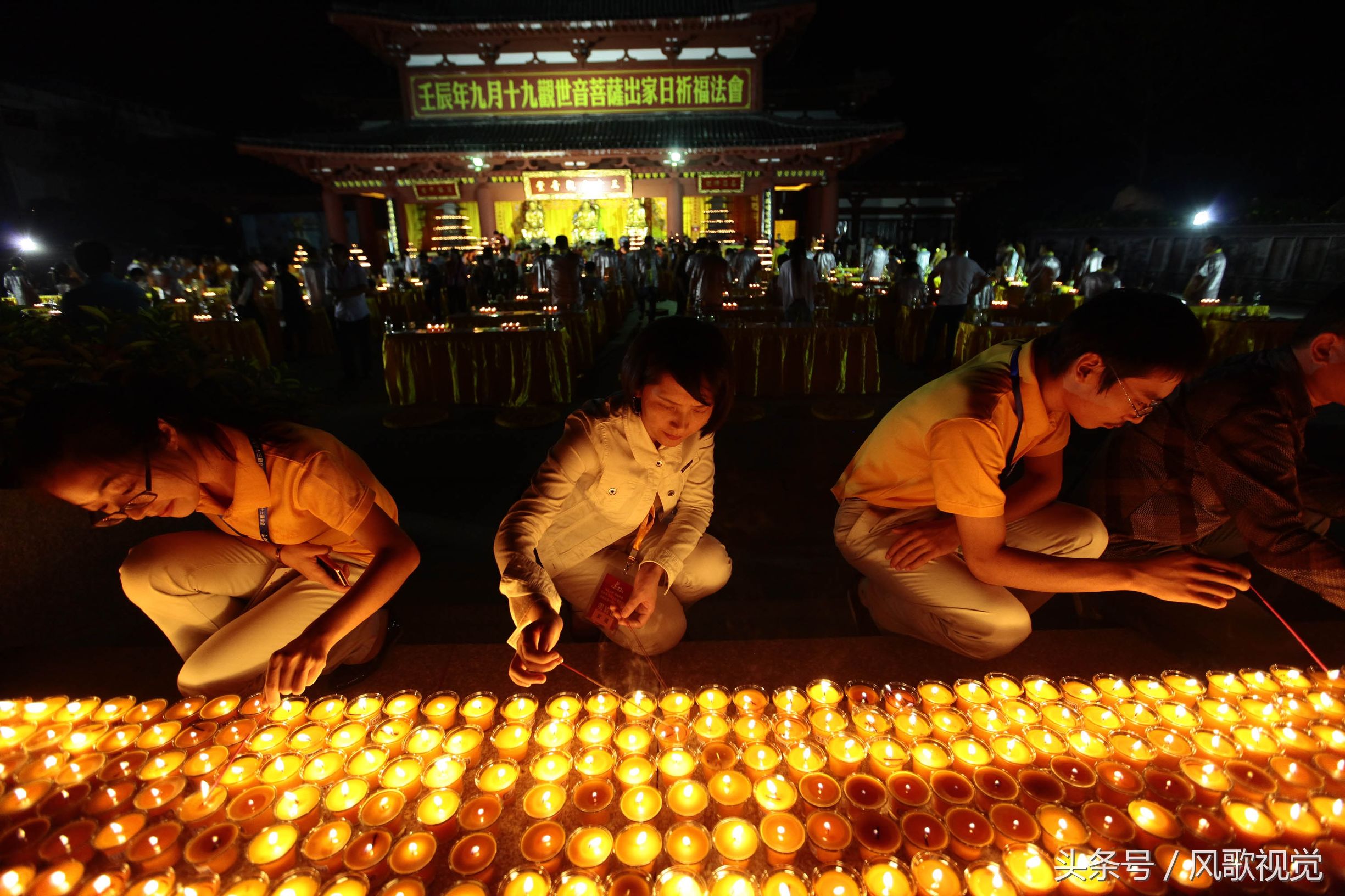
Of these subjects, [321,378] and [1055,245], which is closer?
[321,378]

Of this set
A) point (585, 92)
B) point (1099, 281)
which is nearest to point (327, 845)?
point (1099, 281)

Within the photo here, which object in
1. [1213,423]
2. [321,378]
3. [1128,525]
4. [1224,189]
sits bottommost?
[321,378]

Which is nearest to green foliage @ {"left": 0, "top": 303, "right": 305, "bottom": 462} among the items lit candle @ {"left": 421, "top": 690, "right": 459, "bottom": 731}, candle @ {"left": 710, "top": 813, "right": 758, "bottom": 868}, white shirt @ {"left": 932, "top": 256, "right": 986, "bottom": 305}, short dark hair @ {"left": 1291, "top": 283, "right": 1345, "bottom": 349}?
lit candle @ {"left": 421, "top": 690, "right": 459, "bottom": 731}

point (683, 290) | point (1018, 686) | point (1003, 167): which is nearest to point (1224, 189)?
point (1003, 167)

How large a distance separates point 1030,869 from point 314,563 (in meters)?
2.04

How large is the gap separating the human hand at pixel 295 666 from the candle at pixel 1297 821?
88.7 inches

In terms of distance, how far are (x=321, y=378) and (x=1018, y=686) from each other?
8602 mm

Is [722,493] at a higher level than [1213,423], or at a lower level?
lower

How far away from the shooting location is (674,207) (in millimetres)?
15664

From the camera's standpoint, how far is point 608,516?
2.16 meters

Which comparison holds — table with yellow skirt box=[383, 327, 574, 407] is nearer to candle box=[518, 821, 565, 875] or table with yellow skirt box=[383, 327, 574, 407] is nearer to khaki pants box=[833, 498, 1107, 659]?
khaki pants box=[833, 498, 1107, 659]

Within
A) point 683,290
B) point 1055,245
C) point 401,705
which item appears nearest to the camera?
point 401,705

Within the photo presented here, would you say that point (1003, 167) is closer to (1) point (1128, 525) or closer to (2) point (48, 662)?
(1) point (1128, 525)

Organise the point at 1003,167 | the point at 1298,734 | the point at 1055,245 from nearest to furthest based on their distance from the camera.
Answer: the point at 1298,734
the point at 1003,167
the point at 1055,245
